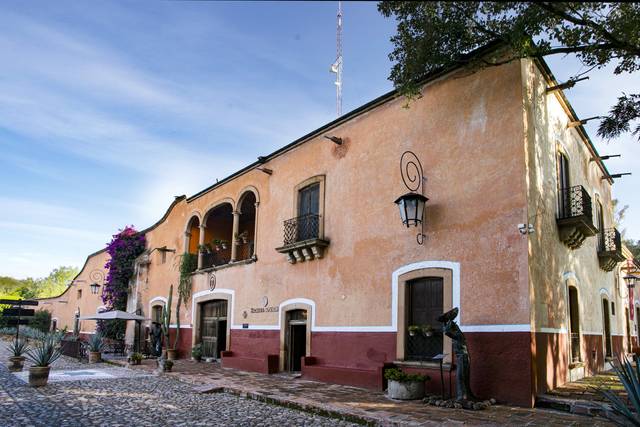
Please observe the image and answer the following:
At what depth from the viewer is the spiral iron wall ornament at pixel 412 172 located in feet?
35.9

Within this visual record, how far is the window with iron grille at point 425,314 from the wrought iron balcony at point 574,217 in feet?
10.00

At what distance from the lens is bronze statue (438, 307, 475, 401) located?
848 cm

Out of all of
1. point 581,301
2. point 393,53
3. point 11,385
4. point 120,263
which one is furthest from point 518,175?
point 120,263

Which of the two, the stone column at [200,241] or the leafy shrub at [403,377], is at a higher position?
the stone column at [200,241]

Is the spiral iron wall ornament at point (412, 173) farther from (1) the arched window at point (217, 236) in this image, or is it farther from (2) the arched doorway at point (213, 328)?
(2) the arched doorway at point (213, 328)

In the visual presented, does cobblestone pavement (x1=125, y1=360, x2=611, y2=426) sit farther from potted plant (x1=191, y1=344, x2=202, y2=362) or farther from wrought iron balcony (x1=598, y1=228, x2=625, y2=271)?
wrought iron balcony (x1=598, y1=228, x2=625, y2=271)

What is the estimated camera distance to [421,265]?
1046 centimetres

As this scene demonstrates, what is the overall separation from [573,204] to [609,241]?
204 inches

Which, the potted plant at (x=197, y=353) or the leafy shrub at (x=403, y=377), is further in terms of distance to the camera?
the potted plant at (x=197, y=353)

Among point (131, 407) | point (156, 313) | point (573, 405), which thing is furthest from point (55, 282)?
point (573, 405)

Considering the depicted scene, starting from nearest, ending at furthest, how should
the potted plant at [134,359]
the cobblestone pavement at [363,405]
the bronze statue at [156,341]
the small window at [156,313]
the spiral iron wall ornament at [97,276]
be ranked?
the cobblestone pavement at [363,405]
the potted plant at [134,359]
the bronze statue at [156,341]
the small window at [156,313]
the spiral iron wall ornament at [97,276]

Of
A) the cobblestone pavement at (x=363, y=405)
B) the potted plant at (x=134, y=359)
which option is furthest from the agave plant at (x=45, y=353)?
the potted plant at (x=134, y=359)

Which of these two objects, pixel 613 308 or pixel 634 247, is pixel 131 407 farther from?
pixel 634 247

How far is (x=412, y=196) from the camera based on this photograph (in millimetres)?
10320
